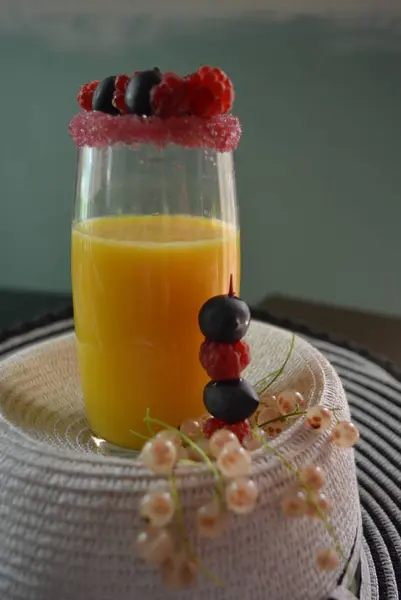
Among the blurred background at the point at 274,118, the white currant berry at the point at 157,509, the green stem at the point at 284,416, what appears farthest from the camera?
the blurred background at the point at 274,118

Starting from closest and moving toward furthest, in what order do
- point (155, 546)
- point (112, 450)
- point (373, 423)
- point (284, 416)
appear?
point (155, 546) → point (284, 416) → point (112, 450) → point (373, 423)

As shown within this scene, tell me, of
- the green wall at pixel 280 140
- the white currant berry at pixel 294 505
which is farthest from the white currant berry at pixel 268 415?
the green wall at pixel 280 140

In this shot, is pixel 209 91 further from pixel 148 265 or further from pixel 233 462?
pixel 233 462

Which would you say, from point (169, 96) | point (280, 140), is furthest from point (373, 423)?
point (280, 140)

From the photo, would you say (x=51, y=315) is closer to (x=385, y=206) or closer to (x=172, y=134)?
(x=172, y=134)

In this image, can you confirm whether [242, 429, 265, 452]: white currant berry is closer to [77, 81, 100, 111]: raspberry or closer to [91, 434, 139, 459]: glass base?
[91, 434, 139, 459]: glass base

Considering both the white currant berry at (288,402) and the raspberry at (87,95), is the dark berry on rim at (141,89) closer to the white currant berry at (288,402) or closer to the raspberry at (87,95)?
the raspberry at (87,95)
